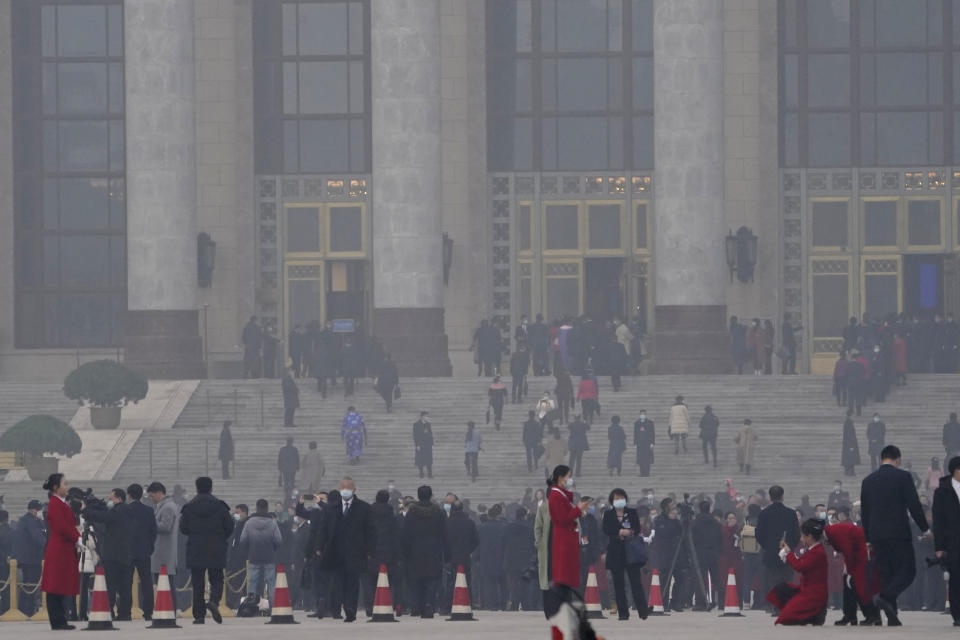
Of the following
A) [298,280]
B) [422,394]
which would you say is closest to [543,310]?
[298,280]

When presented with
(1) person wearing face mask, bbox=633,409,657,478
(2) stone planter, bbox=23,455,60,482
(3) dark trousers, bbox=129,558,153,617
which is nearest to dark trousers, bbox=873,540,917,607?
(3) dark trousers, bbox=129,558,153,617

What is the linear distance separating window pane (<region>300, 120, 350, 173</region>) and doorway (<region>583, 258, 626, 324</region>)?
248 inches

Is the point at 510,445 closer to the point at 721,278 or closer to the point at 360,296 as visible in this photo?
the point at 721,278

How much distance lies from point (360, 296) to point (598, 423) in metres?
12.8

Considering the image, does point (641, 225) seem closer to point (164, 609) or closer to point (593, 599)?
point (593, 599)

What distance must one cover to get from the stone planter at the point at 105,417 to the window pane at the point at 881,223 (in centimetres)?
1905

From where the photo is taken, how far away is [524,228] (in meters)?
52.3

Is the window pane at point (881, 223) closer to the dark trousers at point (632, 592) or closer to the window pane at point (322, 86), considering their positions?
the window pane at point (322, 86)

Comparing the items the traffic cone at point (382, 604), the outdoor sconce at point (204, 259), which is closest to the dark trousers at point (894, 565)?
the traffic cone at point (382, 604)

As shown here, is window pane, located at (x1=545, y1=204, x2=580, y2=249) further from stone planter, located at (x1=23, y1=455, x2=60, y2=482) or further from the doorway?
stone planter, located at (x1=23, y1=455, x2=60, y2=482)

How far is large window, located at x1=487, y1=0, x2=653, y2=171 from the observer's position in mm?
51438

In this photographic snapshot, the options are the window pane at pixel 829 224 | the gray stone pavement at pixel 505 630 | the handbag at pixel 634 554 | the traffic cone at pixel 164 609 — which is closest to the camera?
the gray stone pavement at pixel 505 630

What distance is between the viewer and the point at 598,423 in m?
40.6

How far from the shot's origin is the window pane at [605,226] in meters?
52.1
